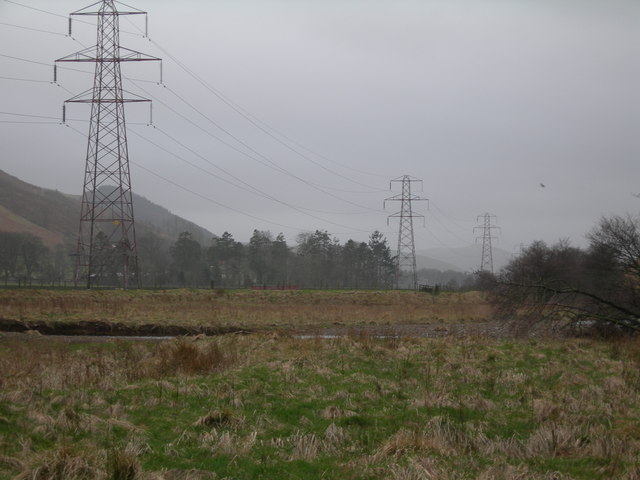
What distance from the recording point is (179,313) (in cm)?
3369

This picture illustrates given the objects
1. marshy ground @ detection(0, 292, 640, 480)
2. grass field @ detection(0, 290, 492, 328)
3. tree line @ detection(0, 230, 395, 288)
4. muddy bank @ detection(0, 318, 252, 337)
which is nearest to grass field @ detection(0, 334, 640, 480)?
marshy ground @ detection(0, 292, 640, 480)

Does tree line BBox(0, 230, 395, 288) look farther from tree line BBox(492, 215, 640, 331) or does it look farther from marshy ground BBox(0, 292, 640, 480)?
marshy ground BBox(0, 292, 640, 480)

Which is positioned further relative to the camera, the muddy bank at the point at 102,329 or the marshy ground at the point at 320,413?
the muddy bank at the point at 102,329

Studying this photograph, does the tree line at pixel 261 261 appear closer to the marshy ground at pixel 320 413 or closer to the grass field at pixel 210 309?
the grass field at pixel 210 309

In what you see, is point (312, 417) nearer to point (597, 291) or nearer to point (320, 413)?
point (320, 413)

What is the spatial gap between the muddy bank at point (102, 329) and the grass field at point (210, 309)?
47 cm

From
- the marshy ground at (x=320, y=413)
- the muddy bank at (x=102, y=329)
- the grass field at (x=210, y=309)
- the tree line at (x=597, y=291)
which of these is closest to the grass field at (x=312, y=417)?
the marshy ground at (x=320, y=413)

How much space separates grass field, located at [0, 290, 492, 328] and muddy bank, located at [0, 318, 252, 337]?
475 millimetres

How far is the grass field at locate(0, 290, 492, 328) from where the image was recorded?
30469 millimetres

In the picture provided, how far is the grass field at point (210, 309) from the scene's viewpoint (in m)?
30.5

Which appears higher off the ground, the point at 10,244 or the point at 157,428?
the point at 10,244

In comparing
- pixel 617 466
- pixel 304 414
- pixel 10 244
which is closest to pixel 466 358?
pixel 304 414

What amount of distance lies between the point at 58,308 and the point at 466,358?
23745 millimetres

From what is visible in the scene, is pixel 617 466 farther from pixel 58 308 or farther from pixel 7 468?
pixel 58 308
